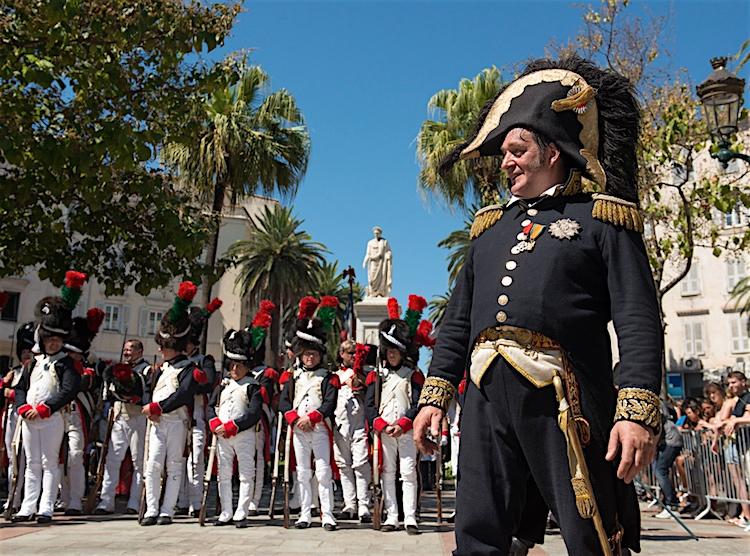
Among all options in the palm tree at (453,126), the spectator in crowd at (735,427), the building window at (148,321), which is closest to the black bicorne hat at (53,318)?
the spectator in crowd at (735,427)

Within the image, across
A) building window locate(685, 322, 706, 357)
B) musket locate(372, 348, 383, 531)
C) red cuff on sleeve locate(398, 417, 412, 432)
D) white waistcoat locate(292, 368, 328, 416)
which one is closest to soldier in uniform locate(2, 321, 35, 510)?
white waistcoat locate(292, 368, 328, 416)

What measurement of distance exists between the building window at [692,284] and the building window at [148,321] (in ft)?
96.1

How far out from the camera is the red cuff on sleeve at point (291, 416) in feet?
28.0

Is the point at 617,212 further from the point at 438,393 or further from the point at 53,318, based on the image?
the point at 53,318

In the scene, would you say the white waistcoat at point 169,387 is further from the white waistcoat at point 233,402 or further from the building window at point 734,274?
the building window at point 734,274

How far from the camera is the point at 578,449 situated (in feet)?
9.43

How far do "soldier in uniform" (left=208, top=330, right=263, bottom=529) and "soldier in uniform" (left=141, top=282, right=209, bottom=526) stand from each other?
388 millimetres

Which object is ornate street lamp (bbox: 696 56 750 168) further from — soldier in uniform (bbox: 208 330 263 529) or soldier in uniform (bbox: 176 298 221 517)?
soldier in uniform (bbox: 176 298 221 517)

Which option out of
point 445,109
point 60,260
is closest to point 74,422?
point 60,260

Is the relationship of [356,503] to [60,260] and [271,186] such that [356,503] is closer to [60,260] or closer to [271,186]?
[60,260]

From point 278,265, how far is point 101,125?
31.8 meters

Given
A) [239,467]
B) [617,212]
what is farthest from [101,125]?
[617,212]

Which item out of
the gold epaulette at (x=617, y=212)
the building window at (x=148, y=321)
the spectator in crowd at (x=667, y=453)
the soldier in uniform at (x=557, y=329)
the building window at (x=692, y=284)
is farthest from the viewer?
the building window at (x=148, y=321)

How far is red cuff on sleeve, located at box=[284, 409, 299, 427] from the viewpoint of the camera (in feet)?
28.0
